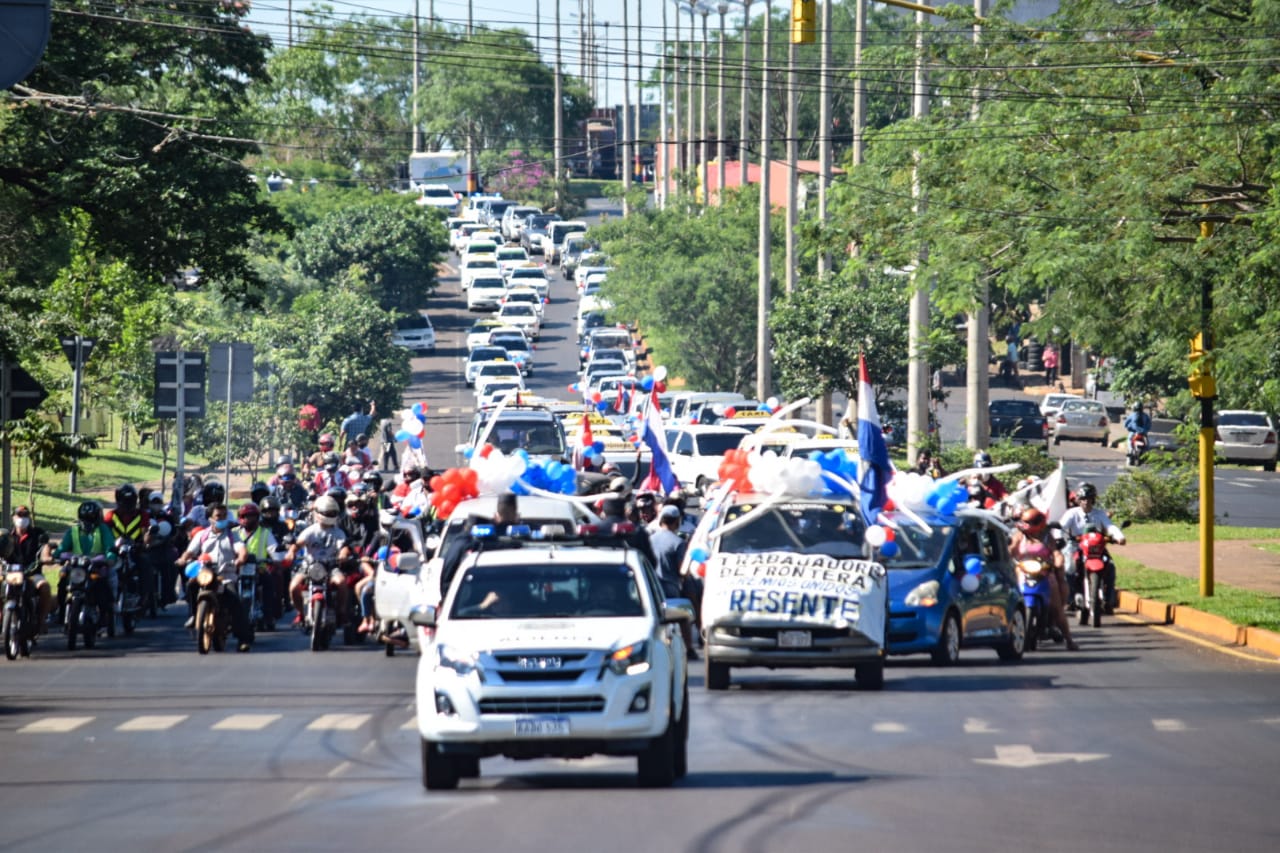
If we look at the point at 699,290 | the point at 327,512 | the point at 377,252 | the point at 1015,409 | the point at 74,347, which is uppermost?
the point at 377,252

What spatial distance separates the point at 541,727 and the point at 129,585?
1427 centimetres

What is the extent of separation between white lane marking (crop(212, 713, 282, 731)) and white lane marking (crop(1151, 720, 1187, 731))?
6922mm

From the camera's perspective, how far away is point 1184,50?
29516 mm

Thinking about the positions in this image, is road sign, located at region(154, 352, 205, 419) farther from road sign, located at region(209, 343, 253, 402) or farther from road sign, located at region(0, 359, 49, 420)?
road sign, located at region(0, 359, 49, 420)

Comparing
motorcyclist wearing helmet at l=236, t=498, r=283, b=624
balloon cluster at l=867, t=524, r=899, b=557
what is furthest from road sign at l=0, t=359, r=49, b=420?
balloon cluster at l=867, t=524, r=899, b=557

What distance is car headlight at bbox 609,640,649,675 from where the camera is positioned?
13.2 metres

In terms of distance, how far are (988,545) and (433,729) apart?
34.6ft

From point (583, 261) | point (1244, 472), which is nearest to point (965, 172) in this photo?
point (1244, 472)

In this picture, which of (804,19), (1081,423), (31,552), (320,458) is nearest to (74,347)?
(320,458)

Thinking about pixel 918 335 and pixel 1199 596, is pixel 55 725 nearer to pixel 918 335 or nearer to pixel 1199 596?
pixel 1199 596

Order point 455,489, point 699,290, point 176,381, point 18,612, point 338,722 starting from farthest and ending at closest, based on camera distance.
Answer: point 699,290, point 176,381, point 18,612, point 455,489, point 338,722

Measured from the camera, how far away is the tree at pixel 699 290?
7069 centimetres

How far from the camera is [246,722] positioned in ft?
57.8

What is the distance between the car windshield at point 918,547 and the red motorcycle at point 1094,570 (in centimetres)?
442
